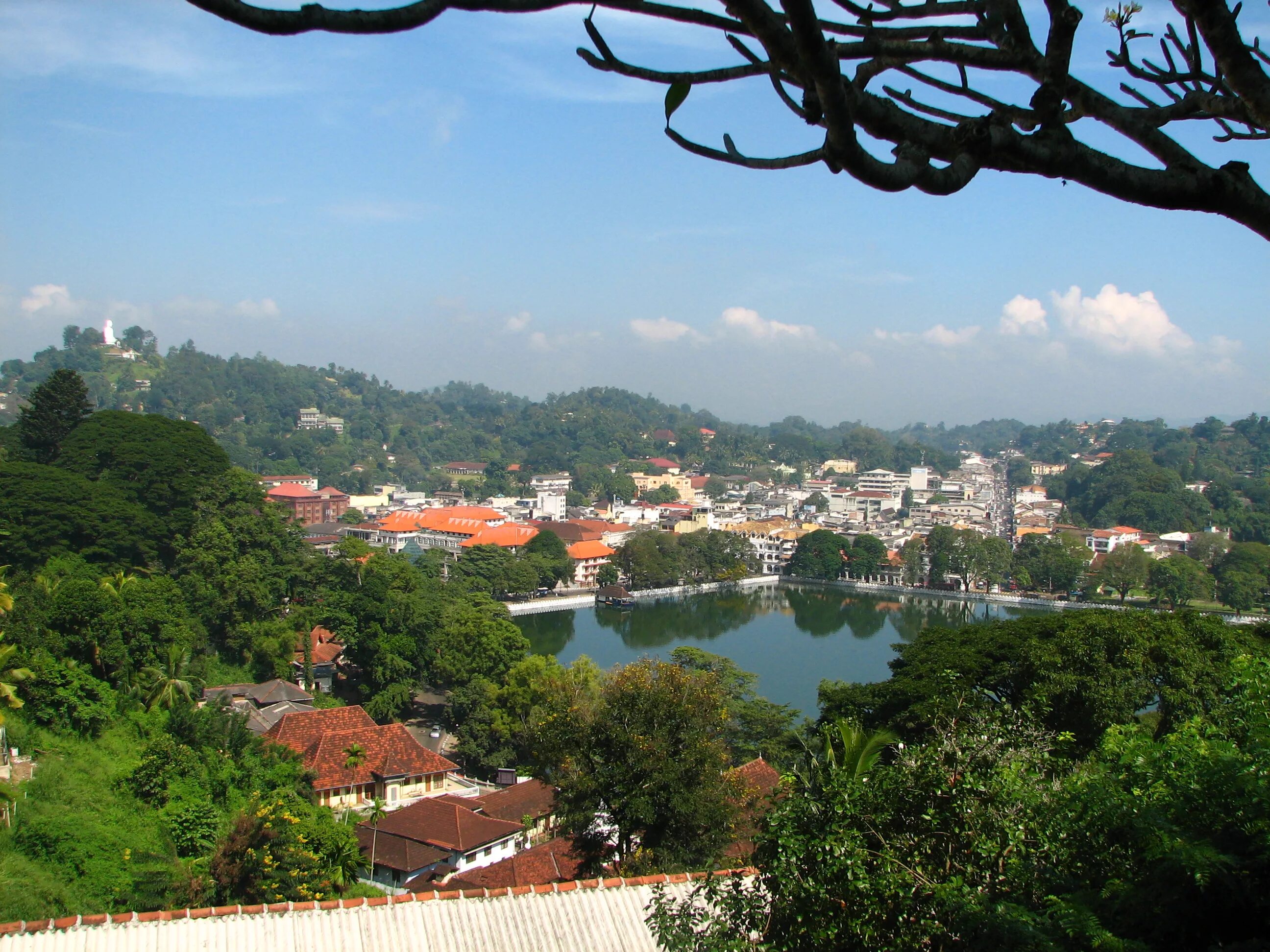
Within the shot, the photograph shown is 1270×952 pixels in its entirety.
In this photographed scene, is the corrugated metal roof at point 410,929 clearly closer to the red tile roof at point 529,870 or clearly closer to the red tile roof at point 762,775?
the red tile roof at point 529,870

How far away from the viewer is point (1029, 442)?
68312 mm

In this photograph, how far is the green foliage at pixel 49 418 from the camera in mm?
12523

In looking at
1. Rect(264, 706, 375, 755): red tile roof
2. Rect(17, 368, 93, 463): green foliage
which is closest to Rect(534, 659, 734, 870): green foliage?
Rect(264, 706, 375, 755): red tile roof

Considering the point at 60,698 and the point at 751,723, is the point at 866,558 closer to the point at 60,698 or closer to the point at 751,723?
the point at 751,723

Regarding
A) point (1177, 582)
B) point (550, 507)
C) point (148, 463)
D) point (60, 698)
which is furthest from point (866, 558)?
point (60, 698)

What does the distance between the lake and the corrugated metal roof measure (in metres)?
8.84

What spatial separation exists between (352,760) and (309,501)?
22477mm

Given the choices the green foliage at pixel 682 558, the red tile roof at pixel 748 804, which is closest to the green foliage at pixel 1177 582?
the green foliage at pixel 682 558

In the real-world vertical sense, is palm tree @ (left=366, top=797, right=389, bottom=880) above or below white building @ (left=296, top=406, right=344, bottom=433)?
below

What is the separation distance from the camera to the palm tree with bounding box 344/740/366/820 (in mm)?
7555

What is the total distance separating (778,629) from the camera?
18.3 meters

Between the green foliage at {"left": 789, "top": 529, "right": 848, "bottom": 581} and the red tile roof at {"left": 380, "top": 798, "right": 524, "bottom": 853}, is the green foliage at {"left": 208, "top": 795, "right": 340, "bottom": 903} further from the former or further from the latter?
the green foliage at {"left": 789, "top": 529, "right": 848, "bottom": 581}

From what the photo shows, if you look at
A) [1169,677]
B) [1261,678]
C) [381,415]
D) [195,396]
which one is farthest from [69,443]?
[381,415]

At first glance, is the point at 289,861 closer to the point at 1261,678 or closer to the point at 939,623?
the point at 1261,678
